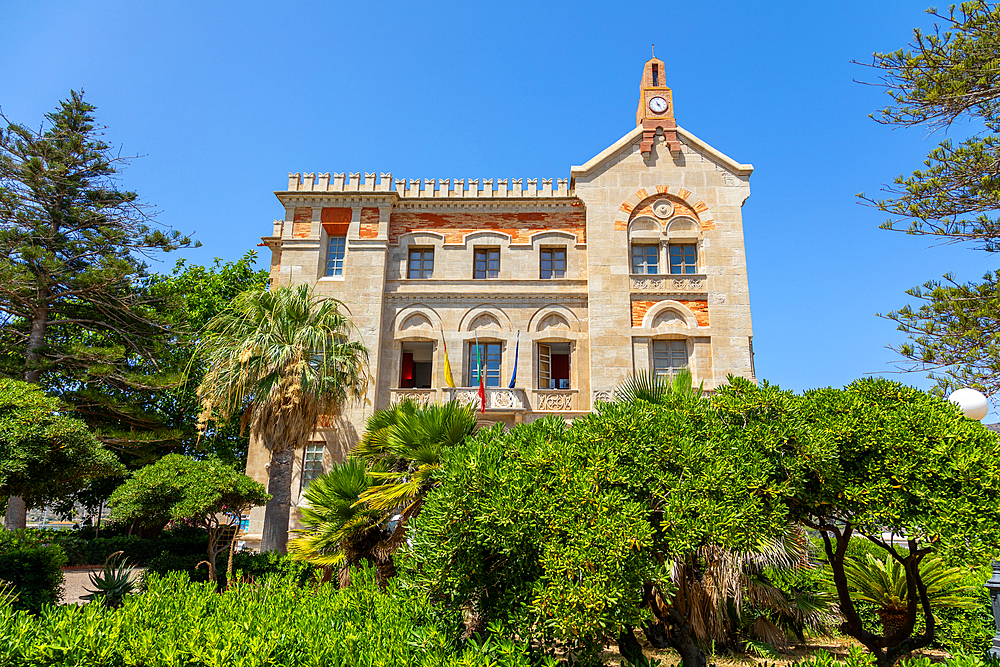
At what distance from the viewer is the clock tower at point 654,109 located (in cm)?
2216

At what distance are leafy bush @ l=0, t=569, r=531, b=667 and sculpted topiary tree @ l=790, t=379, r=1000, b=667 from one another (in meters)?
3.09

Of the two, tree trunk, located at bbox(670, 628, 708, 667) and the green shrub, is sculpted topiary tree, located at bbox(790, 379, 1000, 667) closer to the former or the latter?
tree trunk, located at bbox(670, 628, 708, 667)

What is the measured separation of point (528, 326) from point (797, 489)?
1610cm

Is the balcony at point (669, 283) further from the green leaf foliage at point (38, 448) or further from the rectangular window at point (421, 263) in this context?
the green leaf foliage at point (38, 448)

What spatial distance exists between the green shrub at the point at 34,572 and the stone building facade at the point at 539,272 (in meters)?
7.67

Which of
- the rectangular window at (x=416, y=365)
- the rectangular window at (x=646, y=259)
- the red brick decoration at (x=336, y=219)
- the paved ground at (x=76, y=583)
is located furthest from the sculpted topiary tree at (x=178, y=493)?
the rectangular window at (x=646, y=259)

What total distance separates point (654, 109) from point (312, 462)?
17.2m

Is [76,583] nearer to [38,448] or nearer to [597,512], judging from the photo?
[38,448]

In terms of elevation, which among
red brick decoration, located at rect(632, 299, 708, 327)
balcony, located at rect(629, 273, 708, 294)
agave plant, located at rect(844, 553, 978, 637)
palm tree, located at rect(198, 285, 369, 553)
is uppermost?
balcony, located at rect(629, 273, 708, 294)

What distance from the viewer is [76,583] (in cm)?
1628

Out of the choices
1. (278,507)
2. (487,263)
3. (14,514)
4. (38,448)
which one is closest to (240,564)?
(278,507)

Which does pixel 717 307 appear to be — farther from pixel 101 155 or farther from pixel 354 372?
pixel 101 155

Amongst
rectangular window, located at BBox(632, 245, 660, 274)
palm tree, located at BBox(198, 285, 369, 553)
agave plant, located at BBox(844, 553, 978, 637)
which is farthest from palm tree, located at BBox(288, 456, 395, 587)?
rectangular window, located at BBox(632, 245, 660, 274)

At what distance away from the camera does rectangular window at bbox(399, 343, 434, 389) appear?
72.5 ft
